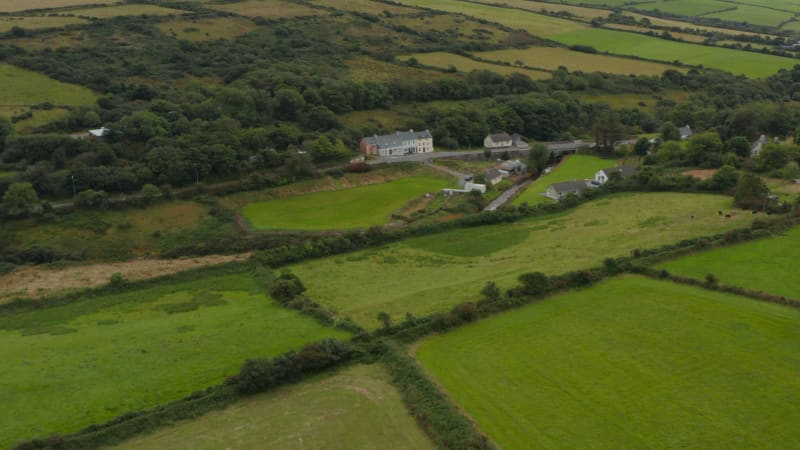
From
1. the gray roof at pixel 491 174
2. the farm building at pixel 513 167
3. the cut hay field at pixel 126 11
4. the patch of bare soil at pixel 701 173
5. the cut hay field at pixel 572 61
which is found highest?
the cut hay field at pixel 126 11

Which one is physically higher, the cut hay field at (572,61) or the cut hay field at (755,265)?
the cut hay field at (572,61)

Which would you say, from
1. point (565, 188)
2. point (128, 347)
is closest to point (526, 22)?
point (565, 188)

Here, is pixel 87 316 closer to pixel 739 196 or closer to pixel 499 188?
pixel 499 188

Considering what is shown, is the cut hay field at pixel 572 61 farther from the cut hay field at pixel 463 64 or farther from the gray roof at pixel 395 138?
the gray roof at pixel 395 138

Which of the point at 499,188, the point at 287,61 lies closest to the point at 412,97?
the point at 287,61

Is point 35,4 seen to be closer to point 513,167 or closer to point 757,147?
point 513,167

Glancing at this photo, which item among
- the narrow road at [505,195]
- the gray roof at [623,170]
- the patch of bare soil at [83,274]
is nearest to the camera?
the patch of bare soil at [83,274]

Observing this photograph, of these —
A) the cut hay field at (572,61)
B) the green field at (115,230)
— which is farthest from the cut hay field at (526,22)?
the green field at (115,230)
